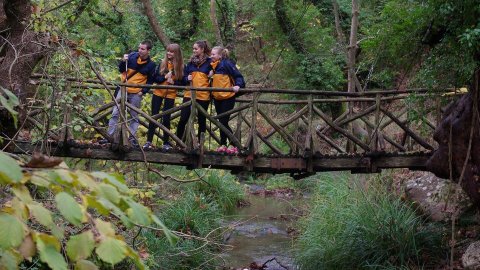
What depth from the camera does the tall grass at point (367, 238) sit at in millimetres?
8539

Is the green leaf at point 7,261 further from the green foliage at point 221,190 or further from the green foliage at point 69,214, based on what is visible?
the green foliage at point 221,190

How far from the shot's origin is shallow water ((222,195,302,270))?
389 inches

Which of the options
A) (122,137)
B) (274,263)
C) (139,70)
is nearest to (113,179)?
(122,137)

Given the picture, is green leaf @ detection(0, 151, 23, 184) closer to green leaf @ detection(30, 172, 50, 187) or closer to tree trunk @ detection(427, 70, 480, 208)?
green leaf @ detection(30, 172, 50, 187)

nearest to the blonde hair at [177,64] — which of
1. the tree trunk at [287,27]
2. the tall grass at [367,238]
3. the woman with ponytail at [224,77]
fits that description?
the woman with ponytail at [224,77]

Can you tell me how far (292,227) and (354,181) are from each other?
1.50m

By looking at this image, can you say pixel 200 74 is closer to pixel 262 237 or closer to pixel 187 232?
pixel 187 232

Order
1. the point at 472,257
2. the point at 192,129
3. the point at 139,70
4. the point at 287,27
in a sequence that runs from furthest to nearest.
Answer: the point at 287,27 < the point at 139,70 < the point at 192,129 < the point at 472,257

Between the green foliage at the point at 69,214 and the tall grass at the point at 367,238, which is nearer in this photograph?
the green foliage at the point at 69,214

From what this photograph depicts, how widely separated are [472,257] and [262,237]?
177 inches

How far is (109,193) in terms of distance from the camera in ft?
4.73

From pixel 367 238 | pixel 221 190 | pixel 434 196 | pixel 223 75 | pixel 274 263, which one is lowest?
pixel 274 263

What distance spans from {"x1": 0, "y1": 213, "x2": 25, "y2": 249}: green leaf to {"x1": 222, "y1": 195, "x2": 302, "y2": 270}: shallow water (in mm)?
6886

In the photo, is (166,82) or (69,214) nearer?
(69,214)
